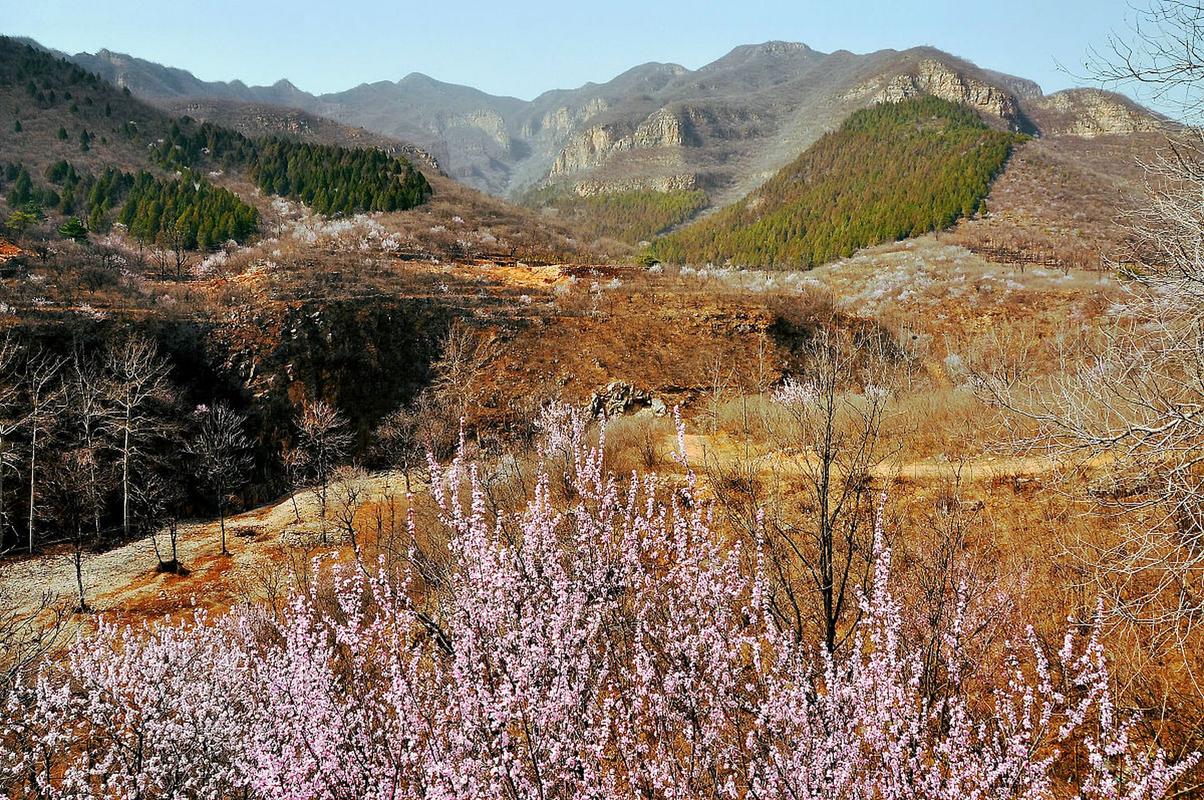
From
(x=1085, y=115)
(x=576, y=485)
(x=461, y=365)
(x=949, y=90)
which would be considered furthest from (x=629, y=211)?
(x=576, y=485)

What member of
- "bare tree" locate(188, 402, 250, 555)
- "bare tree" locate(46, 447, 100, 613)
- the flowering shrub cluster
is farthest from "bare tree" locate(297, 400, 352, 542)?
the flowering shrub cluster

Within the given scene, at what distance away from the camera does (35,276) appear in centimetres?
3186

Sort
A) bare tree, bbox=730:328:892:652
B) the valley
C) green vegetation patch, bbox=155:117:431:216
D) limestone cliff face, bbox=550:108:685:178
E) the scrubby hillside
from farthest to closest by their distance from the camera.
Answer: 1. limestone cliff face, bbox=550:108:685:178
2. the scrubby hillside
3. green vegetation patch, bbox=155:117:431:216
4. bare tree, bbox=730:328:892:652
5. the valley

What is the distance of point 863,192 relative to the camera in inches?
3223

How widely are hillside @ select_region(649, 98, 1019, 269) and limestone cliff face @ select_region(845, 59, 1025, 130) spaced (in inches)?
1023

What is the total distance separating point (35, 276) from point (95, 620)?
29424 mm

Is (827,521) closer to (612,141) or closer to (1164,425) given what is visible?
(1164,425)

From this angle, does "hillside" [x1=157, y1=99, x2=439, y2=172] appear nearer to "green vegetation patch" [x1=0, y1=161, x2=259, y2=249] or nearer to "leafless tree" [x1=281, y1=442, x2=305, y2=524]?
"green vegetation patch" [x1=0, y1=161, x2=259, y2=249]

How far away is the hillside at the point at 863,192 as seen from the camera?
70.4m

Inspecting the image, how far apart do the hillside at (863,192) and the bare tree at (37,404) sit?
67.8m

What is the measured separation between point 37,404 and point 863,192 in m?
91.0

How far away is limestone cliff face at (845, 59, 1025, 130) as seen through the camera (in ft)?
403

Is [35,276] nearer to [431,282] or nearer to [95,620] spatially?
[431,282]

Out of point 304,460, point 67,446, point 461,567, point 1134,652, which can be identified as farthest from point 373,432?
point 1134,652
